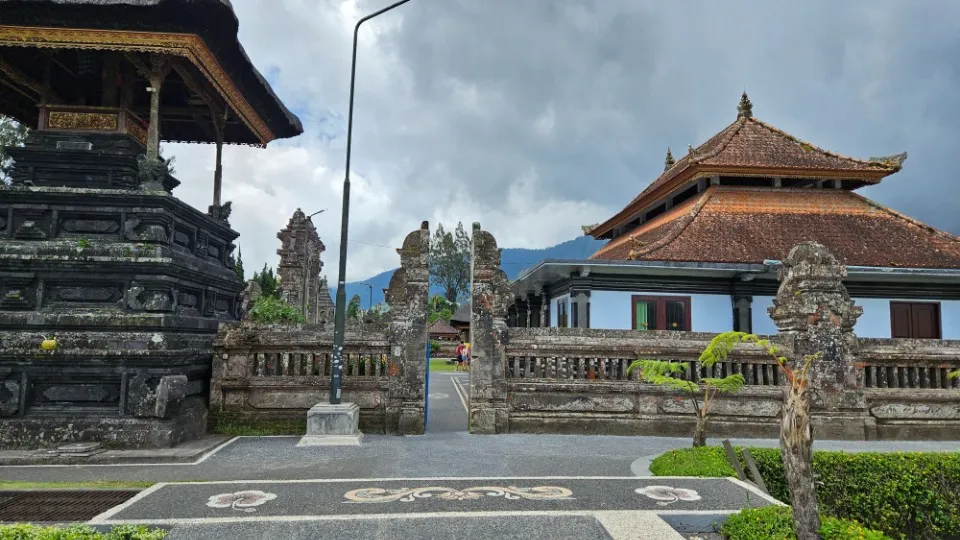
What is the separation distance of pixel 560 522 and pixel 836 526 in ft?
8.10

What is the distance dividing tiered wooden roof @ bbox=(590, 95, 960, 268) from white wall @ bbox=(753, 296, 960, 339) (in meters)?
1.43

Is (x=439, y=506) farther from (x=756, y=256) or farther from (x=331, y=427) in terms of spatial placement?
(x=756, y=256)

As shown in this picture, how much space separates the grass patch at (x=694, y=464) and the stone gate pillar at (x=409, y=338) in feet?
15.2

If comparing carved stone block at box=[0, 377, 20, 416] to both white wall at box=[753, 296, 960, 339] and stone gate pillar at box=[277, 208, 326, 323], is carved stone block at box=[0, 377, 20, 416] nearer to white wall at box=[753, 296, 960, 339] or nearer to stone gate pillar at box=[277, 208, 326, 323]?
stone gate pillar at box=[277, 208, 326, 323]

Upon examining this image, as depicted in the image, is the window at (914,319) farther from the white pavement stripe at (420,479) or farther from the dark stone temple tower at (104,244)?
the dark stone temple tower at (104,244)

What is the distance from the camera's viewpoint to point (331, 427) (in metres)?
9.57

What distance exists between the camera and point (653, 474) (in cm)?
756

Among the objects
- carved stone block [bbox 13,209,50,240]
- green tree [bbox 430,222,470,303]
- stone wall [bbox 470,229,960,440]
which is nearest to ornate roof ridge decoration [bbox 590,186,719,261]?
stone wall [bbox 470,229,960,440]

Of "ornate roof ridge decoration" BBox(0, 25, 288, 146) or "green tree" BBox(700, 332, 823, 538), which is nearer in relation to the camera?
"green tree" BBox(700, 332, 823, 538)

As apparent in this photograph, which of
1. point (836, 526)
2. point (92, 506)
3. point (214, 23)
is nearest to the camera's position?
point (836, 526)

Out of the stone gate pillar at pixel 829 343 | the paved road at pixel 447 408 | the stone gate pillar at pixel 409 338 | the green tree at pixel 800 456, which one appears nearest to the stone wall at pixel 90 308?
the stone gate pillar at pixel 409 338

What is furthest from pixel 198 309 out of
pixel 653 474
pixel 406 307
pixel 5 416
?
pixel 653 474

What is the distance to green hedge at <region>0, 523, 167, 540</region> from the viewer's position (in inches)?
168

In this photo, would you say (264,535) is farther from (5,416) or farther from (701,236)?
(701,236)
